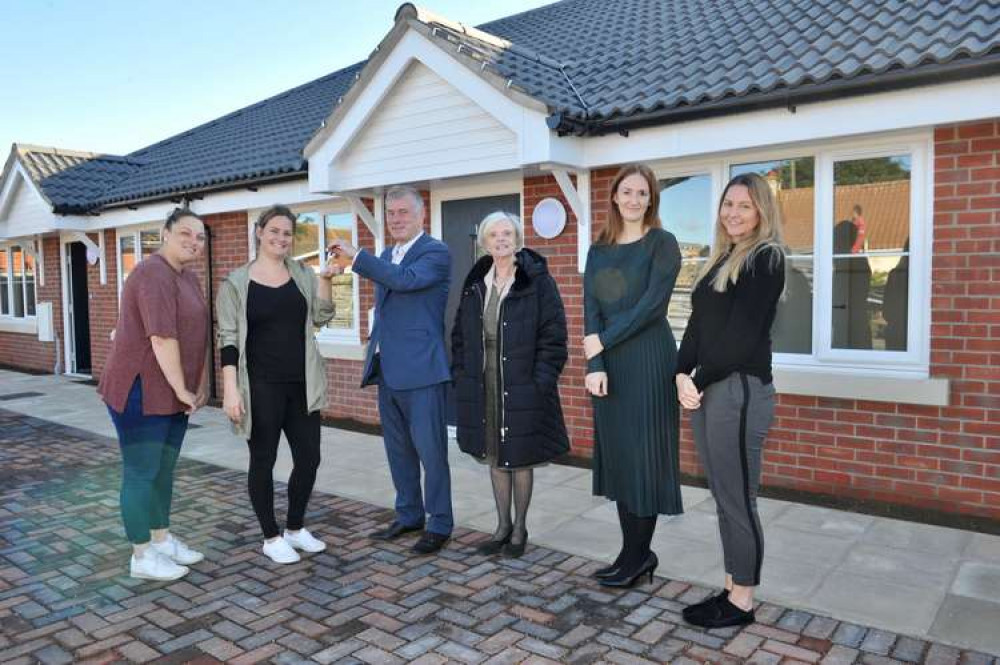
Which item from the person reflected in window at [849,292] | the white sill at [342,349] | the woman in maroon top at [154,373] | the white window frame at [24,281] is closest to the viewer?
the woman in maroon top at [154,373]

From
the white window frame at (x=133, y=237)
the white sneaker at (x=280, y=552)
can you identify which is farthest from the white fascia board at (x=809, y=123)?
the white window frame at (x=133, y=237)

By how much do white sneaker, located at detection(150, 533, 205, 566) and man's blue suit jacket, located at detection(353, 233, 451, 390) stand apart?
142 centimetres

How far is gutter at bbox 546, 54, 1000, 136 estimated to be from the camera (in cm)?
431

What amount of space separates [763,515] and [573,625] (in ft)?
6.67

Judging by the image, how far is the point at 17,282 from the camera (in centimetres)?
1479

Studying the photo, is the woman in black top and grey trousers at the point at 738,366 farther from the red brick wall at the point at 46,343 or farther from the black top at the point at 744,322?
the red brick wall at the point at 46,343

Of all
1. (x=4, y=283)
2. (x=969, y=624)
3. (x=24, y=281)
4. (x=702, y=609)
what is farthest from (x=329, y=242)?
(x=4, y=283)

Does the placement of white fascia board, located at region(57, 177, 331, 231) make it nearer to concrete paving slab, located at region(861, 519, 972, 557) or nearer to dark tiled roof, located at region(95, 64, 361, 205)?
dark tiled roof, located at region(95, 64, 361, 205)

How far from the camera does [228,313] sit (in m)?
3.93

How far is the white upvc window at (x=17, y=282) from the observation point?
1438cm

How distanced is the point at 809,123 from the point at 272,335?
362 cm

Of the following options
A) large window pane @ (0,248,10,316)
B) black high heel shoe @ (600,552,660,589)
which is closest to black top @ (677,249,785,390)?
black high heel shoe @ (600,552,660,589)

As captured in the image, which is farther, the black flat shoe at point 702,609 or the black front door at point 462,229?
the black front door at point 462,229

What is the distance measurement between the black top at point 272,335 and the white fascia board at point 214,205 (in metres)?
4.11
